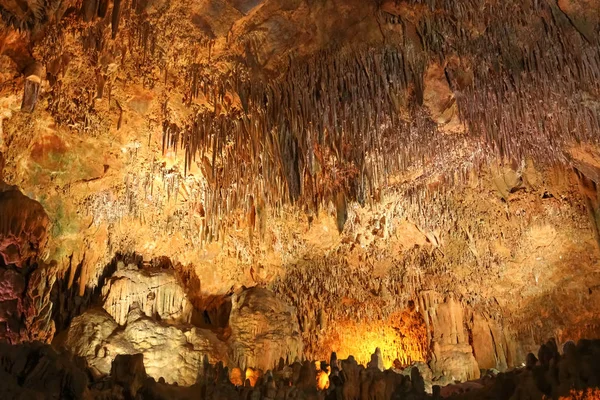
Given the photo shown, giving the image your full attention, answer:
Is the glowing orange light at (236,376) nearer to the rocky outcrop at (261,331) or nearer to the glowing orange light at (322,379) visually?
the rocky outcrop at (261,331)

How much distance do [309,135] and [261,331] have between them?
5.50m

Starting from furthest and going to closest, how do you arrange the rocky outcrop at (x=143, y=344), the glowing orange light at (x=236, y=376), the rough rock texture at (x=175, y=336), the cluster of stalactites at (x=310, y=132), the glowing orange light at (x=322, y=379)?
1. the glowing orange light at (x=322, y=379)
2. the glowing orange light at (x=236, y=376)
3. the rough rock texture at (x=175, y=336)
4. the rocky outcrop at (x=143, y=344)
5. the cluster of stalactites at (x=310, y=132)

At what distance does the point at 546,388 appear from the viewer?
7.93 meters

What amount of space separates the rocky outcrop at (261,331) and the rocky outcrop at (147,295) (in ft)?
3.95

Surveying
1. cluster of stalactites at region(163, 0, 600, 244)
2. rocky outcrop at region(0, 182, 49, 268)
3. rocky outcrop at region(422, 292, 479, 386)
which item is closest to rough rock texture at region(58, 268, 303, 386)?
rocky outcrop at region(0, 182, 49, 268)

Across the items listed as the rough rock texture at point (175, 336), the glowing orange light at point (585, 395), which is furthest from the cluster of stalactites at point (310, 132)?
the glowing orange light at point (585, 395)

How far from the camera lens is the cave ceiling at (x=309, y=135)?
773 cm

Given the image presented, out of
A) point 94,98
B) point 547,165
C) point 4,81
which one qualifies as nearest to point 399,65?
point 547,165

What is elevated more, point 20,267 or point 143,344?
point 20,267

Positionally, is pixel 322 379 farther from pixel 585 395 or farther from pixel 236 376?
pixel 585 395

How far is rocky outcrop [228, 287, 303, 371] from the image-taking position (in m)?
12.4

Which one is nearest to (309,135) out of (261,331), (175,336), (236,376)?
(175,336)

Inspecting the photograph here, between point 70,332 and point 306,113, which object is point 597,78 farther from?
point 70,332

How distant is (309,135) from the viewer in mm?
9117
